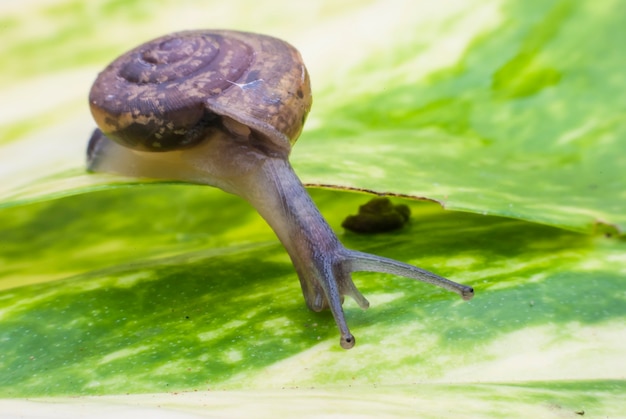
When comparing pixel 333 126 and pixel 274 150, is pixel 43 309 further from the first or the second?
pixel 333 126

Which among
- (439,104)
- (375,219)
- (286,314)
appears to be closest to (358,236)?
(375,219)

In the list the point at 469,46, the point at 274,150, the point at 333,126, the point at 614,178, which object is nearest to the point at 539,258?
the point at 614,178

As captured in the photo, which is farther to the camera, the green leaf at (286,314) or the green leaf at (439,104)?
the green leaf at (439,104)

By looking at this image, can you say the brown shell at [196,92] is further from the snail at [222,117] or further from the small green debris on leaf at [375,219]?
the small green debris on leaf at [375,219]

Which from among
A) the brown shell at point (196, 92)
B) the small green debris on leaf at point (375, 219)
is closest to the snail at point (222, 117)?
the brown shell at point (196, 92)

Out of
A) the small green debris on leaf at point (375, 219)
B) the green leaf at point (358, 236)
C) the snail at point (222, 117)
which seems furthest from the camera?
the small green debris on leaf at point (375, 219)

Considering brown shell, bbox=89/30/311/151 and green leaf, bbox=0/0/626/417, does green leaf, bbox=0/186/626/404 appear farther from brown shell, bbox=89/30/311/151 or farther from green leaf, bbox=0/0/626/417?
brown shell, bbox=89/30/311/151

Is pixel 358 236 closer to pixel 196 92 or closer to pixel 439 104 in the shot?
pixel 196 92

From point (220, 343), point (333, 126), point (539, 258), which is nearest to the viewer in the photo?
point (220, 343)
